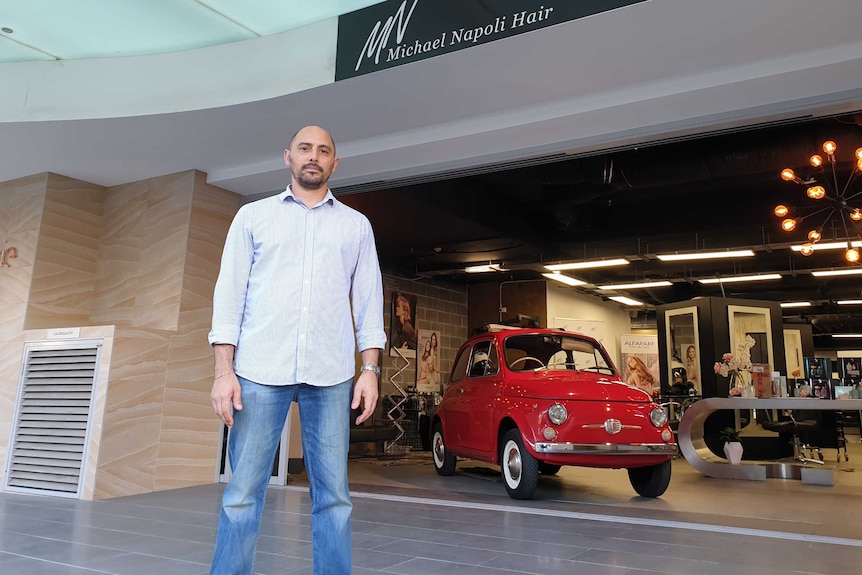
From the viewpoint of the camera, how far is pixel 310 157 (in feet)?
6.65

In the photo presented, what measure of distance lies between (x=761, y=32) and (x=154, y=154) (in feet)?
16.4

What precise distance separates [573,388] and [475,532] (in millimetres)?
1902

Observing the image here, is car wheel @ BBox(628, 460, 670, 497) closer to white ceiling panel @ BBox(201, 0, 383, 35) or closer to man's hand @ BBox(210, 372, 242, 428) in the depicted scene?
white ceiling panel @ BBox(201, 0, 383, 35)

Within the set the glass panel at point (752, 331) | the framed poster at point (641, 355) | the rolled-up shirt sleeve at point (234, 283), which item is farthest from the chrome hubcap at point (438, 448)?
the framed poster at point (641, 355)

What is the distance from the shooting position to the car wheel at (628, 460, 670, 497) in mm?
5484

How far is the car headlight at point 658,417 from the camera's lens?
5.23 m

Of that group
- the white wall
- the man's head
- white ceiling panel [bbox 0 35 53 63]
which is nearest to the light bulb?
the man's head

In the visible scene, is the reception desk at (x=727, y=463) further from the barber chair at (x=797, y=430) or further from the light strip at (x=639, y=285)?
the light strip at (x=639, y=285)

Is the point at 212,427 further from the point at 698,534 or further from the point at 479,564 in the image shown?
the point at 698,534

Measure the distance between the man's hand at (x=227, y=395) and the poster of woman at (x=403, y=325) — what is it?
389 inches

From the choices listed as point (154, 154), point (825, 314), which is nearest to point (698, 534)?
point (154, 154)

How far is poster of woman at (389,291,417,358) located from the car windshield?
18.6 feet

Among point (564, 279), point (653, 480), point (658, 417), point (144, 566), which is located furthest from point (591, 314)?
point (144, 566)

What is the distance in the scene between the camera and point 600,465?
499cm
